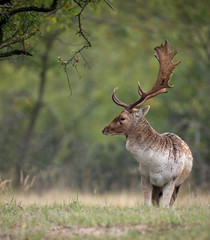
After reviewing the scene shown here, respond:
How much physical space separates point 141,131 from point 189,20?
36.9 ft

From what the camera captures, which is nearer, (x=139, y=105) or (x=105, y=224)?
(x=105, y=224)

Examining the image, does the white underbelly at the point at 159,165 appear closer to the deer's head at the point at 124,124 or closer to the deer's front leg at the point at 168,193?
the deer's front leg at the point at 168,193

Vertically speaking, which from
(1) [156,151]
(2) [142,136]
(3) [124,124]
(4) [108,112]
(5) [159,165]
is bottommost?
(5) [159,165]

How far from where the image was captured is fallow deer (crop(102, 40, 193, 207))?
7.61 metres

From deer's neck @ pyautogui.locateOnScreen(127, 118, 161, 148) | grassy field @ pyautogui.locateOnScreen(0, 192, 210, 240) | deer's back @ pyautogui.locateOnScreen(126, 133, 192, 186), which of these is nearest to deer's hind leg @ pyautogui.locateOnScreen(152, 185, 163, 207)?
deer's back @ pyautogui.locateOnScreen(126, 133, 192, 186)

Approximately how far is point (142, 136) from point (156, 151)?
41 centimetres

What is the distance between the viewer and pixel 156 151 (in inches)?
301

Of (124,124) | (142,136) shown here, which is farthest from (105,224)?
(124,124)

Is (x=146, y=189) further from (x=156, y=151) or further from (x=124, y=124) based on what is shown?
(x=124, y=124)

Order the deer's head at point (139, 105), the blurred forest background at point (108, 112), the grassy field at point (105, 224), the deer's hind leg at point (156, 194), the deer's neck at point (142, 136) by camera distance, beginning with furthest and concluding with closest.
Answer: the blurred forest background at point (108, 112) → the deer's hind leg at point (156, 194) → the deer's head at point (139, 105) → the deer's neck at point (142, 136) → the grassy field at point (105, 224)

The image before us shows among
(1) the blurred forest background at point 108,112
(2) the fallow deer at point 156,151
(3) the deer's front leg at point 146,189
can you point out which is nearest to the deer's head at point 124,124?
(2) the fallow deer at point 156,151

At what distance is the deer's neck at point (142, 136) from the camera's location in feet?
25.6

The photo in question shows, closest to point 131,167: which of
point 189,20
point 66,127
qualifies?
point 66,127

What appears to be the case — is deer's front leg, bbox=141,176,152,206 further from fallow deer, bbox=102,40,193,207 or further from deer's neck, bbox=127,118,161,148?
deer's neck, bbox=127,118,161,148
